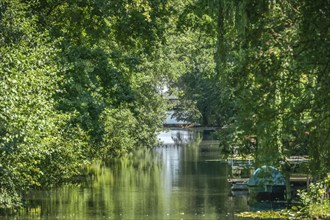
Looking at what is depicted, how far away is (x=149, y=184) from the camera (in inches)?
1774

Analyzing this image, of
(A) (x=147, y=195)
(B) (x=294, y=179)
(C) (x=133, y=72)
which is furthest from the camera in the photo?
(C) (x=133, y=72)

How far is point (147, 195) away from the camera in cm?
3888

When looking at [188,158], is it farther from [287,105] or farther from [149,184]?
[287,105]

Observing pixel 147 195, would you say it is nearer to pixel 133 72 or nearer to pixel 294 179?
pixel 133 72

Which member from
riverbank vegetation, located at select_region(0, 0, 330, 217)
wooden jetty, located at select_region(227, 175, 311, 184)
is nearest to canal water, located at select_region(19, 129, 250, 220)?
wooden jetty, located at select_region(227, 175, 311, 184)

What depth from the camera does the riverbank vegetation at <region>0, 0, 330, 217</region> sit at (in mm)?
12359

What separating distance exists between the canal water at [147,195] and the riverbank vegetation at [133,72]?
179 cm

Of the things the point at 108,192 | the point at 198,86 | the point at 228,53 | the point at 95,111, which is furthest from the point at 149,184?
the point at 198,86

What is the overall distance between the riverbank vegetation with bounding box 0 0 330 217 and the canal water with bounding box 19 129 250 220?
1.79m

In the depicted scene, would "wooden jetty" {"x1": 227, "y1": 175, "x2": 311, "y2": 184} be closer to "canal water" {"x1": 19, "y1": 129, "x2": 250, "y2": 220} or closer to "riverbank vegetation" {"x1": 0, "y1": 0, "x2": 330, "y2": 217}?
"canal water" {"x1": 19, "y1": 129, "x2": 250, "y2": 220}

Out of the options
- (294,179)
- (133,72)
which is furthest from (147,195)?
(294,179)

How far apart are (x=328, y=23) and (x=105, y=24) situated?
2373 cm

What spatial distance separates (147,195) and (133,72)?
20.3 ft

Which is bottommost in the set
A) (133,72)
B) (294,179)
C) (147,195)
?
(147,195)
